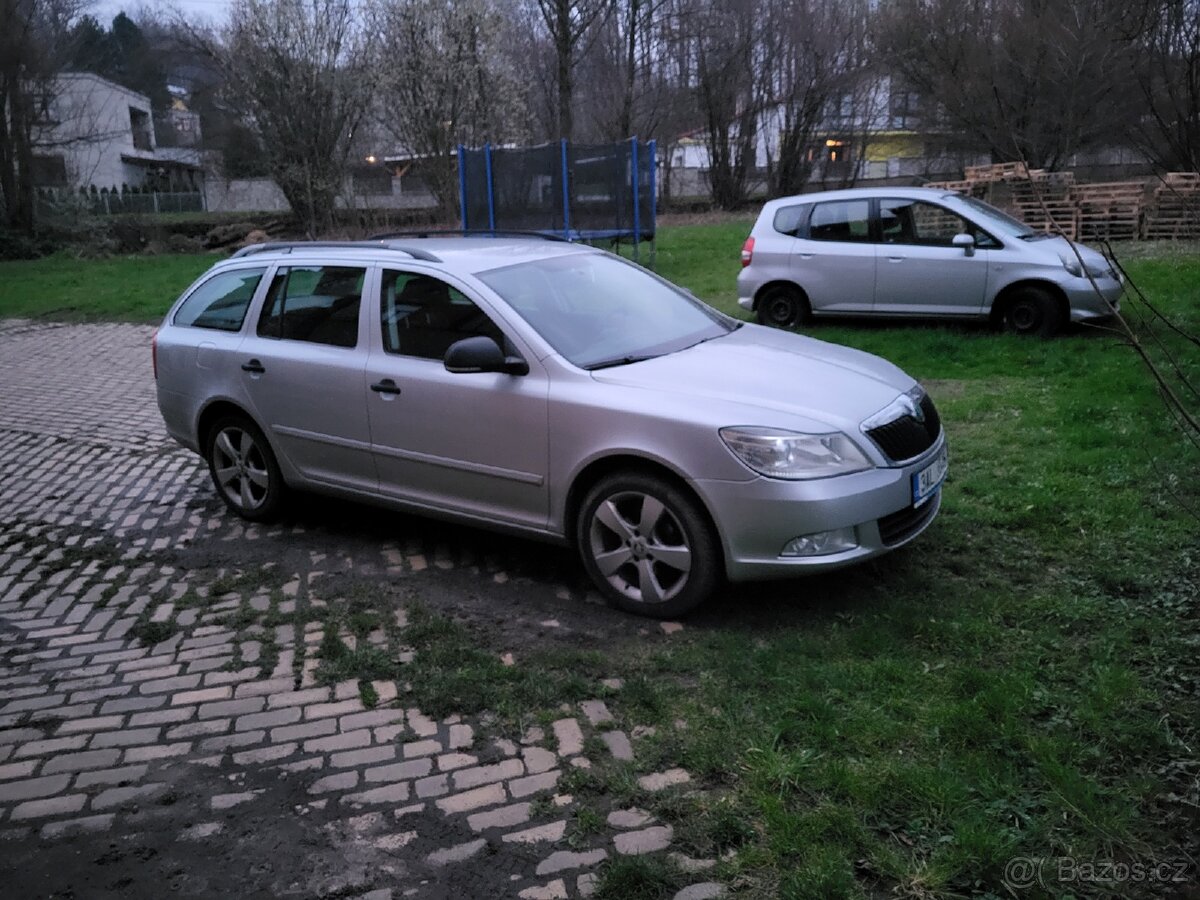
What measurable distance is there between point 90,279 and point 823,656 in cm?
2186

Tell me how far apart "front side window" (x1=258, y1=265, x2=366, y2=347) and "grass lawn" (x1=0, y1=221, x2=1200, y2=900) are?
1613mm

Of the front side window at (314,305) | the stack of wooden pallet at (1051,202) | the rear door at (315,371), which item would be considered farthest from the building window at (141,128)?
the rear door at (315,371)

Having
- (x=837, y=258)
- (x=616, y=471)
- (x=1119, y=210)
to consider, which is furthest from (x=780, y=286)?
(x=1119, y=210)

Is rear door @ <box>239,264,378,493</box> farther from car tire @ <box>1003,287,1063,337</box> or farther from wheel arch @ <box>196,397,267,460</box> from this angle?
car tire @ <box>1003,287,1063,337</box>

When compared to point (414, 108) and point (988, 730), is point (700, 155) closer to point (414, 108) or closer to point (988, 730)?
point (414, 108)

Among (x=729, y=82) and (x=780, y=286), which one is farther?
(x=729, y=82)

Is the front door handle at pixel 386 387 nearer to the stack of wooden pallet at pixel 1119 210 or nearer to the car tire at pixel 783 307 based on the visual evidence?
the car tire at pixel 783 307

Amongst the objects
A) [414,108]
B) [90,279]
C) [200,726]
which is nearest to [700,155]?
[414,108]

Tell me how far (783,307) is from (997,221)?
8.19 feet

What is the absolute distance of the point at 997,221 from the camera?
10.9 meters

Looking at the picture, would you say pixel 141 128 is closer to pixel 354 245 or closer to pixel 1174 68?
pixel 1174 68

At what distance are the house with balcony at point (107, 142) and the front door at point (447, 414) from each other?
3190 cm

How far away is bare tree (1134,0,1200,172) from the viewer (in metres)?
8.46

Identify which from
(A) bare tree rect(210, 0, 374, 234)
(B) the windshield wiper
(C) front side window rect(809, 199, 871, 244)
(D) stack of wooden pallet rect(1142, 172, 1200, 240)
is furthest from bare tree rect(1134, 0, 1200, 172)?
(A) bare tree rect(210, 0, 374, 234)
